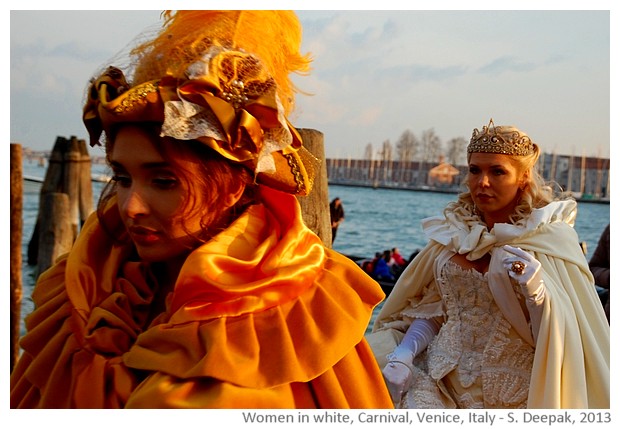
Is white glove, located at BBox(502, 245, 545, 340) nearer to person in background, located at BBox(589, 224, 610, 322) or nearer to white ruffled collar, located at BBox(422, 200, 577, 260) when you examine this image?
white ruffled collar, located at BBox(422, 200, 577, 260)

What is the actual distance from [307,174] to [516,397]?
2.27m

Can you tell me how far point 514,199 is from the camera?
12.4 ft

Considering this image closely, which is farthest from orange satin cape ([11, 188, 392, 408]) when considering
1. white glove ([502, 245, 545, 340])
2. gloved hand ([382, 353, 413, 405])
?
gloved hand ([382, 353, 413, 405])

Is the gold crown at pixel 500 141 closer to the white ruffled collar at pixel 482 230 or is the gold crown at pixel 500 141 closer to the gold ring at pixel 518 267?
the white ruffled collar at pixel 482 230

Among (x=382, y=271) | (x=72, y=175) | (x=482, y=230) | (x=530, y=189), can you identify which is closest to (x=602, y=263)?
(x=530, y=189)

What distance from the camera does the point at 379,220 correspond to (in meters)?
31.6

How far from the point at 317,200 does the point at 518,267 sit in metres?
1.12

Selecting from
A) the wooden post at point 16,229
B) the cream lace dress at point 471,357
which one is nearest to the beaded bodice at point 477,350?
the cream lace dress at point 471,357

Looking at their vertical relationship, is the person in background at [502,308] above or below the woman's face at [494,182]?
below

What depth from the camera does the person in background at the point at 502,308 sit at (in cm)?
333

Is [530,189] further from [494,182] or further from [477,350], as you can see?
[477,350]

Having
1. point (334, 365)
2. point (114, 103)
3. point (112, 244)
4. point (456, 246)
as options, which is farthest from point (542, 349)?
point (114, 103)

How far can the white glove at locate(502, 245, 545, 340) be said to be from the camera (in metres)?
3.30

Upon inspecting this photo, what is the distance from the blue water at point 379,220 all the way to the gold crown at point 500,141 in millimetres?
6607
